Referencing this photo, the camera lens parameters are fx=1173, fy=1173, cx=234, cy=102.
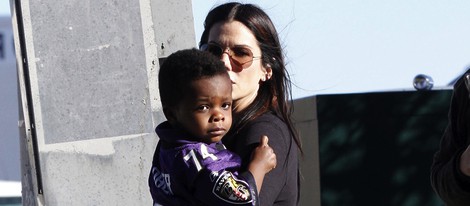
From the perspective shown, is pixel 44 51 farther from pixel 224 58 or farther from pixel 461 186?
pixel 461 186

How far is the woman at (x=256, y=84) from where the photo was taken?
3.25 m

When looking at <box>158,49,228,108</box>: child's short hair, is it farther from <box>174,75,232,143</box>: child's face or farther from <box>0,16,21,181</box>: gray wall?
<box>0,16,21,181</box>: gray wall

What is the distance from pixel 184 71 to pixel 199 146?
21 centimetres

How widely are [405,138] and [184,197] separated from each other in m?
6.10

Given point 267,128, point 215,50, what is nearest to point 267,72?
point 215,50

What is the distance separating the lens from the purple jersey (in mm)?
3045

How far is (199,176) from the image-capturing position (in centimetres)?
307

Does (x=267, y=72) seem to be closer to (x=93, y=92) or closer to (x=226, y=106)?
(x=226, y=106)

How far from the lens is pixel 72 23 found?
5141mm

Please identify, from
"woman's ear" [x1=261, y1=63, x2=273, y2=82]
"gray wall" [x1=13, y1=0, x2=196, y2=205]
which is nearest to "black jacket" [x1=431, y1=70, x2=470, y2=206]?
"woman's ear" [x1=261, y1=63, x2=273, y2=82]

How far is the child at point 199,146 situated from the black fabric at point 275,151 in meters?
0.05

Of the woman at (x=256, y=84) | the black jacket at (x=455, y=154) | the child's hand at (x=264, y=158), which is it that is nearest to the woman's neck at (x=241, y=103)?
the woman at (x=256, y=84)

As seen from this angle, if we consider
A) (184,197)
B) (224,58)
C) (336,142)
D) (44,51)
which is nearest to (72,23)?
(44,51)

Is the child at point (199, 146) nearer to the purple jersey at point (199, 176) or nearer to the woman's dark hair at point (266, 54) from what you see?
the purple jersey at point (199, 176)
